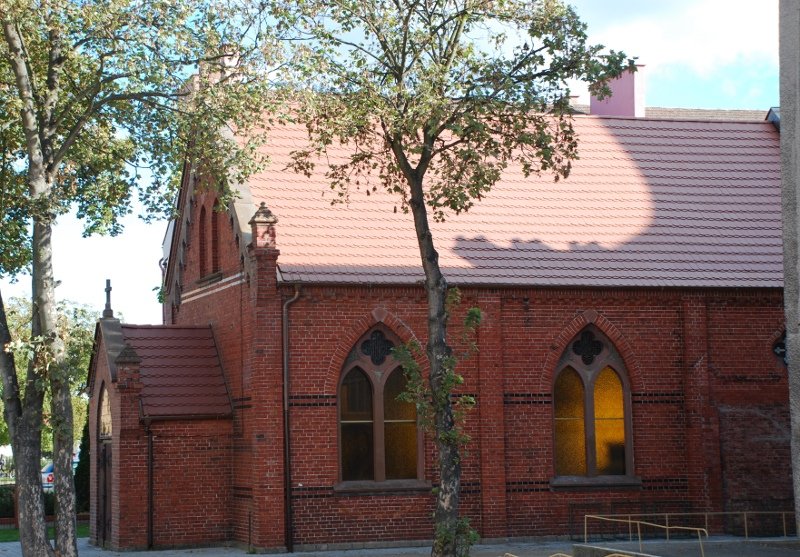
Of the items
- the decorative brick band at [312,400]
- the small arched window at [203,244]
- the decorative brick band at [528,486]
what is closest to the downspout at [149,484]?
the decorative brick band at [312,400]

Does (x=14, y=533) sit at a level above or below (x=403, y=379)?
below

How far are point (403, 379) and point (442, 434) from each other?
283 inches

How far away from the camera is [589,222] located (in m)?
27.2

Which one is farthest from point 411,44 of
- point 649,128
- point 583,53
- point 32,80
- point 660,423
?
point 649,128

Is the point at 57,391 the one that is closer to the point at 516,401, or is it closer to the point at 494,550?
the point at 494,550

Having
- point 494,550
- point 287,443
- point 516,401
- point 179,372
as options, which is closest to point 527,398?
point 516,401

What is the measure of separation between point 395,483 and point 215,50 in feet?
29.9

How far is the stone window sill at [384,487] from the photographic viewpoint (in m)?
23.9

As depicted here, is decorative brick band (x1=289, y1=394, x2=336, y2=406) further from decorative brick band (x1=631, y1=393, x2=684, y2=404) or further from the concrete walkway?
decorative brick band (x1=631, y1=393, x2=684, y2=404)

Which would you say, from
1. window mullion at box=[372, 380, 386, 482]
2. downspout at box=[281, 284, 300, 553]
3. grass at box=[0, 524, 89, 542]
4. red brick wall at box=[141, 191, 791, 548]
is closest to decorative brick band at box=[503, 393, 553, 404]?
red brick wall at box=[141, 191, 791, 548]

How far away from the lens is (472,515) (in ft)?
80.5

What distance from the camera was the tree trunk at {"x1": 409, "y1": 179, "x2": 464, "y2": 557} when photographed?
17531mm

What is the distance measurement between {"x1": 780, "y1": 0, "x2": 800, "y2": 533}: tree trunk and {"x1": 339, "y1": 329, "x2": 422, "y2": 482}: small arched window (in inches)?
511

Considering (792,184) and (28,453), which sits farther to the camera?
(28,453)
